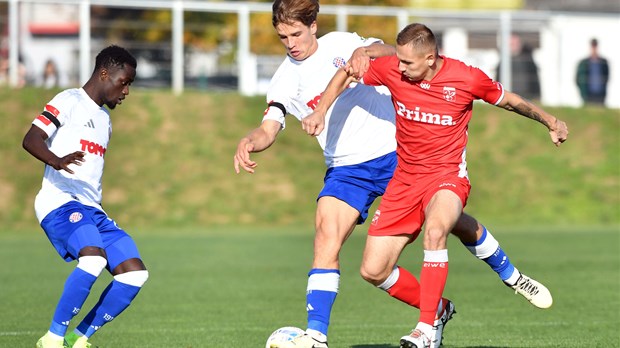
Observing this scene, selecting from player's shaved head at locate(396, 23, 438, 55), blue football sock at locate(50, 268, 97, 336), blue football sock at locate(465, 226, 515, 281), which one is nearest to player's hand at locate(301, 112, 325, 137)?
player's shaved head at locate(396, 23, 438, 55)

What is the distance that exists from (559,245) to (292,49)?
11.4m

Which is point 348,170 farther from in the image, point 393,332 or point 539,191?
point 539,191

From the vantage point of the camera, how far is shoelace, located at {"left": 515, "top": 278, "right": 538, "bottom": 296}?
29.5 ft

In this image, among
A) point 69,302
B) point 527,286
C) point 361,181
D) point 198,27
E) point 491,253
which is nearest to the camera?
point 69,302

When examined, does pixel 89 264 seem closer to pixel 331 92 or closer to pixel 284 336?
pixel 284 336

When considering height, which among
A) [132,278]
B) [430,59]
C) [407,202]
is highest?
[430,59]

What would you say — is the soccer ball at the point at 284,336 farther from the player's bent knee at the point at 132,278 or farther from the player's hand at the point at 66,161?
the player's hand at the point at 66,161

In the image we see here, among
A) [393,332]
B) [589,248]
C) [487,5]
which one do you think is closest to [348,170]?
[393,332]

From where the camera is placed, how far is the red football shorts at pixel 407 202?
827cm

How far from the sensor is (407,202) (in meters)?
8.36

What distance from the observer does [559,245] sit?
1886 centimetres

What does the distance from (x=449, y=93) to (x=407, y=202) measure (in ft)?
2.73

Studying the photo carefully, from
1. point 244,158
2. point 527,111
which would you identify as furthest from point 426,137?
point 244,158

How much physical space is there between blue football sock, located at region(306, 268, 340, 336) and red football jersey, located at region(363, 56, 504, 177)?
0.97 m
